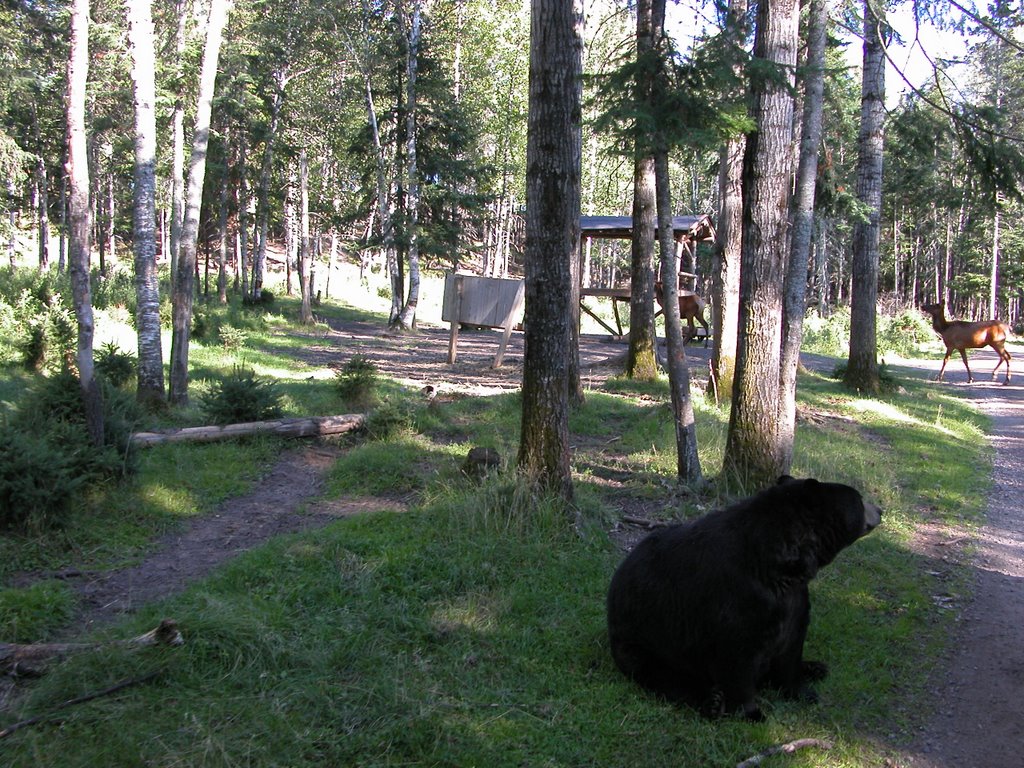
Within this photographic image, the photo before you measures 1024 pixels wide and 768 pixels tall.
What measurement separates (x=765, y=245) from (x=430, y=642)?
5127 mm

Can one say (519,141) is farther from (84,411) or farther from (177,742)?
(177,742)

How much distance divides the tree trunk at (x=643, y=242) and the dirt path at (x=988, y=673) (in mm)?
4770

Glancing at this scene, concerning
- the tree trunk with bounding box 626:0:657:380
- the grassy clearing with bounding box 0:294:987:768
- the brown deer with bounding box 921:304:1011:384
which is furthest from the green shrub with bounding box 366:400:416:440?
the brown deer with bounding box 921:304:1011:384

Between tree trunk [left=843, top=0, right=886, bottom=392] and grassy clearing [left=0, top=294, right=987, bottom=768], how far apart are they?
305 inches

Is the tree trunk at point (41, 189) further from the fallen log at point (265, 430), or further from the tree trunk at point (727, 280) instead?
the tree trunk at point (727, 280)

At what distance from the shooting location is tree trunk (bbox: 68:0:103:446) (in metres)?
7.41

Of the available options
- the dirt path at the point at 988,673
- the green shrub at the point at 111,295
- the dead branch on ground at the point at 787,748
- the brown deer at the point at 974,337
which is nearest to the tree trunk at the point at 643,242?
the dirt path at the point at 988,673

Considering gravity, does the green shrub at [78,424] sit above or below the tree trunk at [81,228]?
below

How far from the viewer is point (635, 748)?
384cm

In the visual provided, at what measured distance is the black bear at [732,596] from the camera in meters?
3.88

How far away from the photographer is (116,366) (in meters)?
12.7

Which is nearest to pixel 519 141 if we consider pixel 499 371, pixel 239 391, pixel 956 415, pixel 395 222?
pixel 395 222

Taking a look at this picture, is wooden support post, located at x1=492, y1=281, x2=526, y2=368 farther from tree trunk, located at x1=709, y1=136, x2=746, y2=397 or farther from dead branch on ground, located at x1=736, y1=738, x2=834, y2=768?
dead branch on ground, located at x1=736, y1=738, x2=834, y2=768

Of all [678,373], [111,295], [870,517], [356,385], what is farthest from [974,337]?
[111,295]
